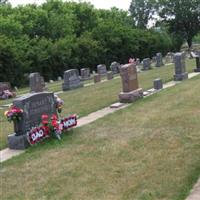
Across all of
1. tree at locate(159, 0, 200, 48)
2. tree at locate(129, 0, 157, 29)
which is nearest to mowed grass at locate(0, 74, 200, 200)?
tree at locate(159, 0, 200, 48)

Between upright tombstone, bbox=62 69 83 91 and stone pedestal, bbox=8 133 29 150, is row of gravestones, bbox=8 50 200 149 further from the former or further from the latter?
upright tombstone, bbox=62 69 83 91

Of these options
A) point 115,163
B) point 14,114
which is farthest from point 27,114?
point 115,163

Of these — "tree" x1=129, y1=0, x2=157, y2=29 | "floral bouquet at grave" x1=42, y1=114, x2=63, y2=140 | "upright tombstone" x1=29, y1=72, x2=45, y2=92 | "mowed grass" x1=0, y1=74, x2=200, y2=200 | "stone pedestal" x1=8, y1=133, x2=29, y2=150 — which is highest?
"tree" x1=129, y1=0, x2=157, y2=29

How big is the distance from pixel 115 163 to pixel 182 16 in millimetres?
67949

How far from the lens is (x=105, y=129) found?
11.0m

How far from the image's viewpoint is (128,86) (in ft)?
53.2

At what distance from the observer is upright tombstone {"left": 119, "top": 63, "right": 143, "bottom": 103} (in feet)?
51.9

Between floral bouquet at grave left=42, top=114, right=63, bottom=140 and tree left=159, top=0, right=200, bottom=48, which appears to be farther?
tree left=159, top=0, right=200, bottom=48

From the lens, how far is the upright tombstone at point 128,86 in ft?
51.9

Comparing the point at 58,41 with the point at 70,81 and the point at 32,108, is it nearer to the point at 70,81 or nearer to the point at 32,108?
the point at 70,81

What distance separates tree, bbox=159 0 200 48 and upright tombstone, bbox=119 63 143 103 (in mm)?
58555

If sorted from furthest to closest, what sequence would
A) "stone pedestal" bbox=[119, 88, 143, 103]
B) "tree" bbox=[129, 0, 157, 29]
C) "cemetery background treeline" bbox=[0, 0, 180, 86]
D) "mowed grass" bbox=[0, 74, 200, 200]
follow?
"tree" bbox=[129, 0, 157, 29] < "cemetery background treeline" bbox=[0, 0, 180, 86] < "stone pedestal" bbox=[119, 88, 143, 103] < "mowed grass" bbox=[0, 74, 200, 200]

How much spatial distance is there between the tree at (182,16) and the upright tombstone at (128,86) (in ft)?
192

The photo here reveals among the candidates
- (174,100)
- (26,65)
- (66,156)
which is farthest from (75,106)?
(26,65)
